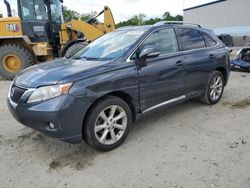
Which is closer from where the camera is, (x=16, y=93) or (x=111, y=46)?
(x=16, y=93)

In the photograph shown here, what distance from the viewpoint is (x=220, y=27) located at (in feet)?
96.5

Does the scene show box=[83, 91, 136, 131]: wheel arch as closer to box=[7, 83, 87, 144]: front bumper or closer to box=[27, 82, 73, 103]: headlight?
box=[7, 83, 87, 144]: front bumper

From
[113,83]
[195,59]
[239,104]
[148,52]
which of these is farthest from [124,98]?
[239,104]

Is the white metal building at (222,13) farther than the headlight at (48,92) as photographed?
Yes

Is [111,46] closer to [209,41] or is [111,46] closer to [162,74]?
[162,74]

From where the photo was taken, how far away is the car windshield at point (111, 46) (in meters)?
3.76

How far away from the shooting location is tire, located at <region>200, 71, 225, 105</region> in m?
5.05

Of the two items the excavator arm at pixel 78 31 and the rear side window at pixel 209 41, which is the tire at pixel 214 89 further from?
the excavator arm at pixel 78 31

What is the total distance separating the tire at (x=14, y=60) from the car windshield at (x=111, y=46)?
507 centimetres

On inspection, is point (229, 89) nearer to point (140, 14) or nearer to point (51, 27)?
point (51, 27)

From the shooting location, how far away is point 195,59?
4.55 metres

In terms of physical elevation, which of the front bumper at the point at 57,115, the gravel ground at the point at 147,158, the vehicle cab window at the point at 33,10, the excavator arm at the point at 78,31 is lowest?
the gravel ground at the point at 147,158

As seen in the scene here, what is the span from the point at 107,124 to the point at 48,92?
0.91 meters

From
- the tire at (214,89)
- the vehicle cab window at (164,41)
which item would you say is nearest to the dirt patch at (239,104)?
the tire at (214,89)
